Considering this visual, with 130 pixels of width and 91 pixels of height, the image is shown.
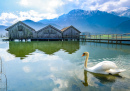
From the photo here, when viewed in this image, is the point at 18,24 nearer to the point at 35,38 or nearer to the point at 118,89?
the point at 35,38

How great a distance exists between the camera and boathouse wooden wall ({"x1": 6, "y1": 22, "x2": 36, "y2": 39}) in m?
43.1

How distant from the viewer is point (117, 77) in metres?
5.86

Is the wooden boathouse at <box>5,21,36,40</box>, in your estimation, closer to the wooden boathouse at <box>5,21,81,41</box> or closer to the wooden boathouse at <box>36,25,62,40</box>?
the wooden boathouse at <box>5,21,81,41</box>

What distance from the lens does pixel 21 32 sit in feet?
143

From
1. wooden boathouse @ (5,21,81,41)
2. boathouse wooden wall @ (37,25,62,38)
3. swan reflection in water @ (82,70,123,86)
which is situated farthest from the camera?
boathouse wooden wall @ (37,25,62,38)

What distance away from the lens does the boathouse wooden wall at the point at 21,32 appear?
43062 mm

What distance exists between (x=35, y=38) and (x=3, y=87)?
38.8 meters

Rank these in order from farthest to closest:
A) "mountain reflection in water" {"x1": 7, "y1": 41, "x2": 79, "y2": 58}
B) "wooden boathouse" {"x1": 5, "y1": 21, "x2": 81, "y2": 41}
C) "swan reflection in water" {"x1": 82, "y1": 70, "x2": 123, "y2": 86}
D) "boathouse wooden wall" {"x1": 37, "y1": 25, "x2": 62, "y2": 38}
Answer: "boathouse wooden wall" {"x1": 37, "y1": 25, "x2": 62, "y2": 38} < "wooden boathouse" {"x1": 5, "y1": 21, "x2": 81, "y2": 41} < "mountain reflection in water" {"x1": 7, "y1": 41, "x2": 79, "y2": 58} < "swan reflection in water" {"x1": 82, "y1": 70, "x2": 123, "y2": 86}

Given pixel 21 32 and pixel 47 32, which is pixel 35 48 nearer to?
pixel 47 32

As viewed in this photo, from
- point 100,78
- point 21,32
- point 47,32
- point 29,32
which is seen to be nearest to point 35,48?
point 100,78

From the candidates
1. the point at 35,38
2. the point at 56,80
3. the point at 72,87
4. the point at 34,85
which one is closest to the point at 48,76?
the point at 56,80

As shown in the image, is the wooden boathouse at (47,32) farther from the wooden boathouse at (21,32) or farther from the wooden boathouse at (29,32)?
the wooden boathouse at (21,32)

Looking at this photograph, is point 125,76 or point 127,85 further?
point 125,76

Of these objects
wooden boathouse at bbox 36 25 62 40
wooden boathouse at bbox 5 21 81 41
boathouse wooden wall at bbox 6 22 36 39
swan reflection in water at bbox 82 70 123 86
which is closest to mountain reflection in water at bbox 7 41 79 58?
swan reflection in water at bbox 82 70 123 86
